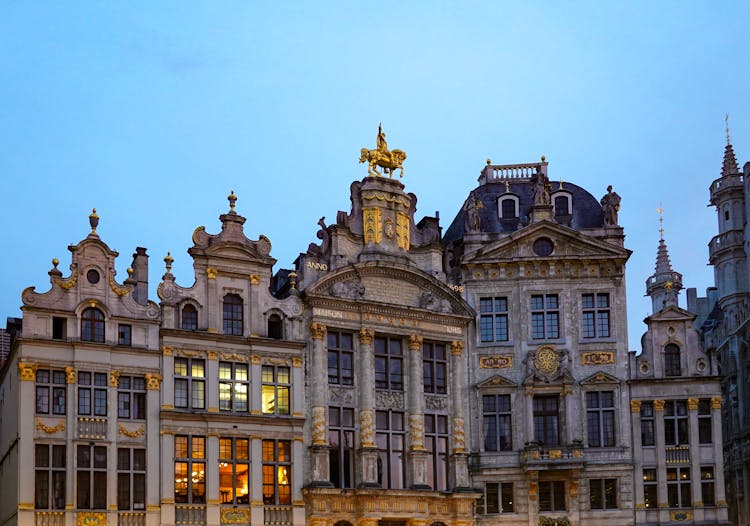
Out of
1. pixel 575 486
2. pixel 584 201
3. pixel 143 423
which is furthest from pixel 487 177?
pixel 143 423

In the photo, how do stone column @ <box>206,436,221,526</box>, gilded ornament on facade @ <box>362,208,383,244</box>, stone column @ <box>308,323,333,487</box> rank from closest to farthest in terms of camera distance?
stone column @ <box>206,436,221,526</box> → stone column @ <box>308,323,333,487</box> → gilded ornament on facade @ <box>362,208,383,244</box>

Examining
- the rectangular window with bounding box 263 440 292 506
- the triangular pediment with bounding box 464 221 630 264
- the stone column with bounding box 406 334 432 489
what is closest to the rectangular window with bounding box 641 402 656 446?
the triangular pediment with bounding box 464 221 630 264

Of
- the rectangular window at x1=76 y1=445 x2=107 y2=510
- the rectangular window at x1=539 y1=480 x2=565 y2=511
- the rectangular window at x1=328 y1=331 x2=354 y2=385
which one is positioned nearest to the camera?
the rectangular window at x1=76 y1=445 x2=107 y2=510

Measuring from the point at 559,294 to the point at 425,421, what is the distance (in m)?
7.95

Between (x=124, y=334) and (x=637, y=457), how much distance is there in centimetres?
2137

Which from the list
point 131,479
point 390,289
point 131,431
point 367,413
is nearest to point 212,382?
A: point 131,431

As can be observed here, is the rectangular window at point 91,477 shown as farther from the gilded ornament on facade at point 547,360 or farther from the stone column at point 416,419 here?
the gilded ornament on facade at point 547,360

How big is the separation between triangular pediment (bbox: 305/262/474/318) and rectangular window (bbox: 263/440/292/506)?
234 inches

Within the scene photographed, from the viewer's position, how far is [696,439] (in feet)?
169

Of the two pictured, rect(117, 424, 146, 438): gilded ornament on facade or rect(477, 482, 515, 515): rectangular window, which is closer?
rect(117, 424, 146, 438): gilded ornament on facade

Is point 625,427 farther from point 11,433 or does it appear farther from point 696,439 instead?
point 11,433

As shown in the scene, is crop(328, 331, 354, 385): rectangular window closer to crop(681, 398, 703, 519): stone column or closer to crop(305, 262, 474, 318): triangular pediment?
crop(305, 262, 474, 318): triangular pediment

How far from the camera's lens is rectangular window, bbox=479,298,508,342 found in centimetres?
5275

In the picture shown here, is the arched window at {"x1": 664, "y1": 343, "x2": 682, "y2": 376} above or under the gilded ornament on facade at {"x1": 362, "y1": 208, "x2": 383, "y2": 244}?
under
